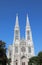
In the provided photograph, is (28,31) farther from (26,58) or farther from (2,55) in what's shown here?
(2,55)

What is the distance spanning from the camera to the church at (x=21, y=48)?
117500 millimetres

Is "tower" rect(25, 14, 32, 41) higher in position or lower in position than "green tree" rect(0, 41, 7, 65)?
higher

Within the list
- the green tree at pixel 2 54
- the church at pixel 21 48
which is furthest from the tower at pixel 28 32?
the green tree at pixel 2 54

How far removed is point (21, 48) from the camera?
121 m

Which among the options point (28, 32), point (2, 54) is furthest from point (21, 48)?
point (2, 54)

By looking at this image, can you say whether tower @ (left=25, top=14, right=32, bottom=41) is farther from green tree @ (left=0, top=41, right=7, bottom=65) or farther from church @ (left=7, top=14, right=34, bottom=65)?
green tree @ (left=0, top=41, right=7, bottom=65)

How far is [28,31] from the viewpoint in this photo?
121 meters

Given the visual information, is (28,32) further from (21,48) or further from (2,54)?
(2,54)

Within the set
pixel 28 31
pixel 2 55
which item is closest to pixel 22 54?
pixel 28 31

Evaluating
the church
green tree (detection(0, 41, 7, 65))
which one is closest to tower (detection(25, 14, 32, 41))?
the church

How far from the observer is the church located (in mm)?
117500

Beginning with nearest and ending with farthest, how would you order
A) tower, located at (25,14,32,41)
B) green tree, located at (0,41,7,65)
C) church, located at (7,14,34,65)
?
1. green tree, located at (0,41,7,65)
2. church, located at (7,14,34,65)
3. tower, located at (25,14,32,41)

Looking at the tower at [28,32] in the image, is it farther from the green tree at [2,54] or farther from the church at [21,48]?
the green tree at [2,54]

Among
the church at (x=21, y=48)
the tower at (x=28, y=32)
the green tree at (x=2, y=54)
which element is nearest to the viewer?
the green tree at (x=2, y=54)
